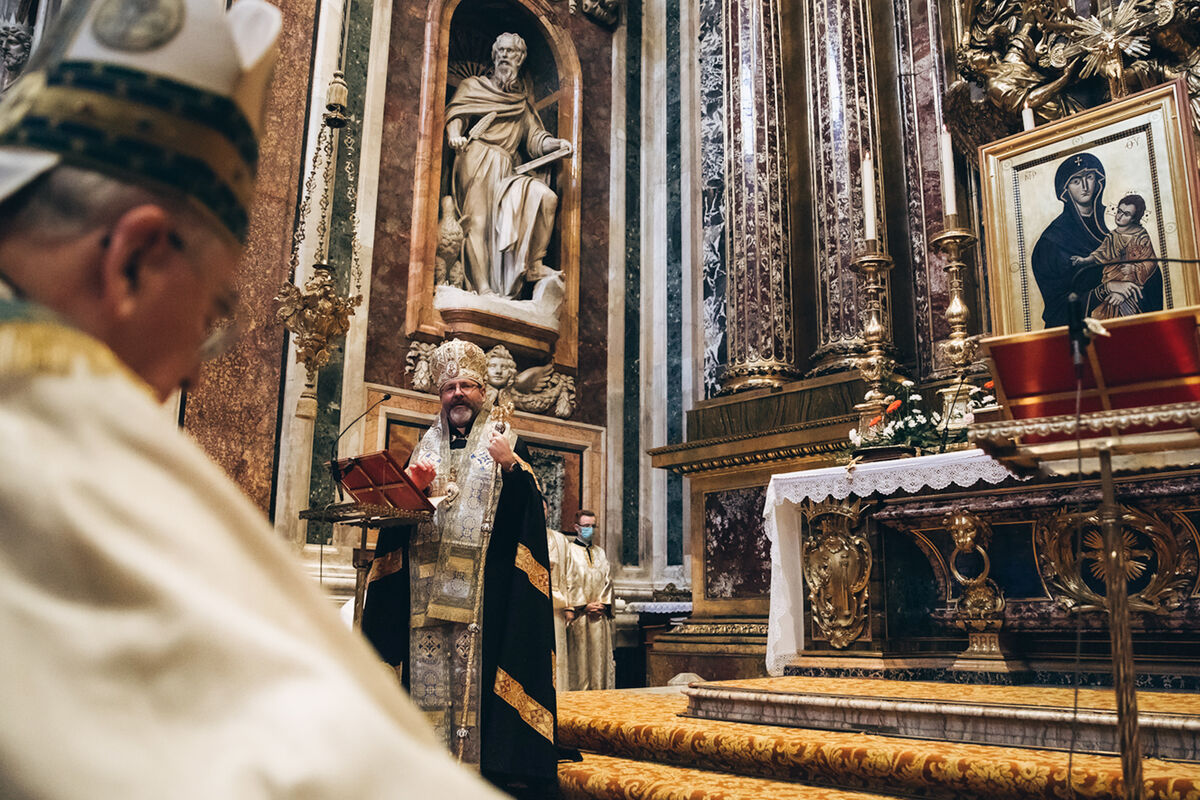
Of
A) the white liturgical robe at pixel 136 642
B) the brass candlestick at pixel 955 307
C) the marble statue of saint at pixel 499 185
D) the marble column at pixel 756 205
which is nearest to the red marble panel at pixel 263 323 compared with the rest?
the marble statue of saint at pixel 499 185

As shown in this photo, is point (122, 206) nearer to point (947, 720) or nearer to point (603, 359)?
point (947, 720)

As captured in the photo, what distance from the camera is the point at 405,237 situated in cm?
825

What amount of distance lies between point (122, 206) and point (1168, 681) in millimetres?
4344

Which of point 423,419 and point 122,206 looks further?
point 423,419

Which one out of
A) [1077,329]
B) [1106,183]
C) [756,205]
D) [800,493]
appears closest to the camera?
[1077,329]

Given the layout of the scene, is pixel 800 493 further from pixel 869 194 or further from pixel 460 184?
pixel 460 184

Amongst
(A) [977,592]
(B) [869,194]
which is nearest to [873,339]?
(B) [869,194]

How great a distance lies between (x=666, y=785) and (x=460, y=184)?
21.4 feet

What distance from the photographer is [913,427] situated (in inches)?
201

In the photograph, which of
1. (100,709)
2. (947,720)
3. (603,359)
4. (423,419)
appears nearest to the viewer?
(100,709)

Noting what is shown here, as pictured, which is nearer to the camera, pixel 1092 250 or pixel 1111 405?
pixel 1111 405

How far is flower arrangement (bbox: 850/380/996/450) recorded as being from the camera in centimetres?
504

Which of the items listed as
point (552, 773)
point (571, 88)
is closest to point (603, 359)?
point (571, 88)

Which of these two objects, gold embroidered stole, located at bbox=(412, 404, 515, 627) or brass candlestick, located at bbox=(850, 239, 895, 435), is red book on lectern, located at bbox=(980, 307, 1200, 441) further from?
brass candlestick, located at bbox=(850, 239, 895, 435)
